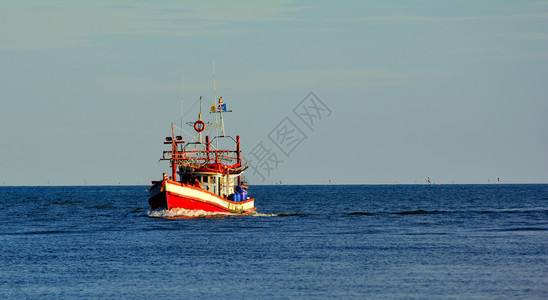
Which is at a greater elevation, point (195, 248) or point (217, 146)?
point (217, 146)

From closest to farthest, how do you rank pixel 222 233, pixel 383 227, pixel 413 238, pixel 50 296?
pixel 50 296 → pixel 413 238 → pixel 222 233 → pixel 383 227

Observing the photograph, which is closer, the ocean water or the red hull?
the ocean water

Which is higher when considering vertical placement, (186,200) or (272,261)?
(186,200)

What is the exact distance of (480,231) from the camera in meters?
59.5

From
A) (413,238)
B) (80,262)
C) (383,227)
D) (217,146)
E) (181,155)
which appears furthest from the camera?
(217,146)

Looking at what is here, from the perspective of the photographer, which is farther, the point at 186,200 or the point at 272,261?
the point at 186,200

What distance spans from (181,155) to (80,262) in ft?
122

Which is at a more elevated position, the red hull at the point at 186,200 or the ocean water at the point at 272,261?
the red hull at the point at 186,200

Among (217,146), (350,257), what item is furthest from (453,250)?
(217,146)

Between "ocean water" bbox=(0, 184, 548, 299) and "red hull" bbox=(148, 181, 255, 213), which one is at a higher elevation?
"red hull" bbox=(148, 181, 255, 213)

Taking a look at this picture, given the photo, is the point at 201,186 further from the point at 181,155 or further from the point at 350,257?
the point at 350,257

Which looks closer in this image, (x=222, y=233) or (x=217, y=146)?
(x=222, y=233)

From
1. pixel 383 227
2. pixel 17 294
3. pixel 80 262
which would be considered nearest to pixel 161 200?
pixel 383 227

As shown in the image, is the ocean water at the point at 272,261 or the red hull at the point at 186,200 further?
the red hull at the point at 186,200
